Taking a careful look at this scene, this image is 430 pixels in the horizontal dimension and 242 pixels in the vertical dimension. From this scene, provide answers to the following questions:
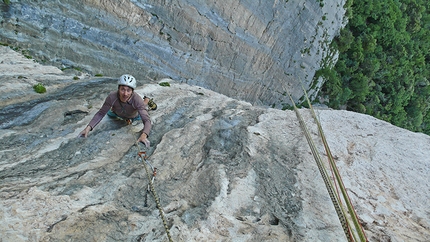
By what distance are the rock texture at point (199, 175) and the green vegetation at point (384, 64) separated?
18.2 m

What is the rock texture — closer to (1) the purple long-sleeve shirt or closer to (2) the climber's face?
(1) the purple long-sleeve shirt

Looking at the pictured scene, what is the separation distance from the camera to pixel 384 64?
83.5 ft

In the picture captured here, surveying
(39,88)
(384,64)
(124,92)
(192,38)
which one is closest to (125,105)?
(124,92)

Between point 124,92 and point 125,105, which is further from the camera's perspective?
point 125,105

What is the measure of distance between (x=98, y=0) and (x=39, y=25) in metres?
2.60

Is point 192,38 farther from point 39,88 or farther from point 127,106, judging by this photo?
point 127,106

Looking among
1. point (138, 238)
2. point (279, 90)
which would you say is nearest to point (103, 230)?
point (138, 238)

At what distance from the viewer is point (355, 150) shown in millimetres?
5320

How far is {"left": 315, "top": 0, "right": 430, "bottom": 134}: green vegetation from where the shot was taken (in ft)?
76.0

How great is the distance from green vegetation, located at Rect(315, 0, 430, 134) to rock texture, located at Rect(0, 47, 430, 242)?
59.7 ft

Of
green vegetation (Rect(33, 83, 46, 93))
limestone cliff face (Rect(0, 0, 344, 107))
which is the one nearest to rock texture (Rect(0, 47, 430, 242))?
green vegetation (Rect(33, 83, 46, 93))

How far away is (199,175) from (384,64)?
87.5 feet

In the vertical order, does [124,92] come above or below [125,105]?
above

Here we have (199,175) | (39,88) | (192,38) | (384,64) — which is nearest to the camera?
(199,175)
